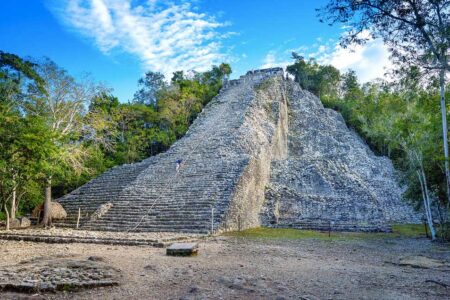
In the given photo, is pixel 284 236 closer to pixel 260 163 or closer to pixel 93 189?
pixel 260 163

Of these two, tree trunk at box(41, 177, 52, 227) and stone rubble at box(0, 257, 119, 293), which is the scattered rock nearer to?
stone rubble at box(0, 257, 119, 293)

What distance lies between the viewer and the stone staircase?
520 inches

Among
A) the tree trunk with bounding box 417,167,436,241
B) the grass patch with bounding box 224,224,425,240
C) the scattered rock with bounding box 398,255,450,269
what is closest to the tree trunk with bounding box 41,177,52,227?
the grass patch with bounding box 224,224,425,240

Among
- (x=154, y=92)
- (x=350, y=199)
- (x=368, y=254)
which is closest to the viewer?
(x=368, y=254)

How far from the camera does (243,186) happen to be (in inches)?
591

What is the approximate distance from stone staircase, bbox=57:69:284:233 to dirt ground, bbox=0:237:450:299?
354 cm

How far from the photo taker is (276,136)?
24.7 meters

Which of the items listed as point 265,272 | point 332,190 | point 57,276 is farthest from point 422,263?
point 332,190

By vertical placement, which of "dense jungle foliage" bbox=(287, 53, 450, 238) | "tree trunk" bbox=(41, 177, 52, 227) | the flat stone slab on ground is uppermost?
"dense jungle foliage" bbox=(287, 53, 450, 238)

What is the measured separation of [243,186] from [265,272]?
886 centimetres

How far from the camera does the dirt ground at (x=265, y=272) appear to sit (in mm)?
4754

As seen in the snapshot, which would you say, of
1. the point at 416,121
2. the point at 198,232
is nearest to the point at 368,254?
the point at 198,232

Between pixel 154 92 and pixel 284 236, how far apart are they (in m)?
25.3

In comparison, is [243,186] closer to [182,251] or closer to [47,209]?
[182,251]
